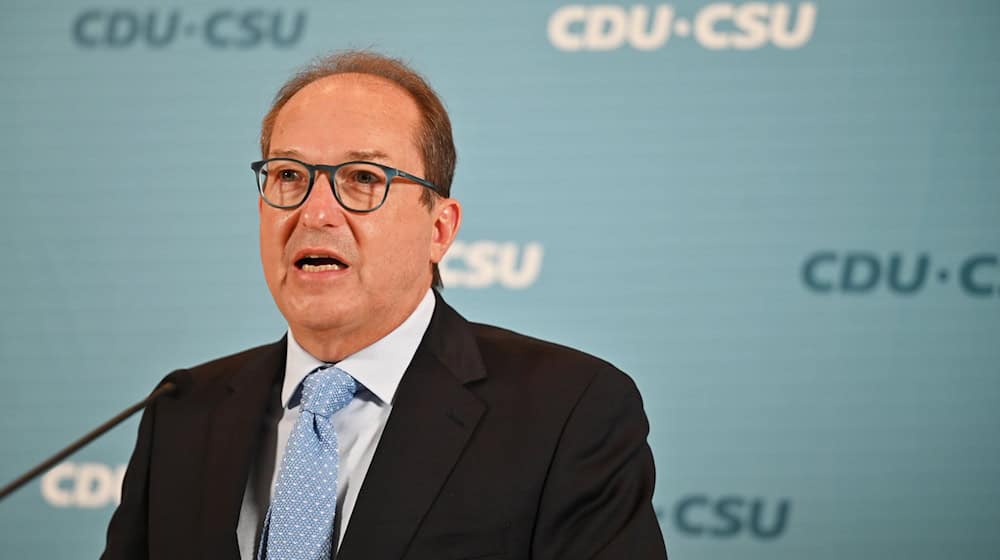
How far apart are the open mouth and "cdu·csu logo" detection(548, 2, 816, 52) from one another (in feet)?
4.59

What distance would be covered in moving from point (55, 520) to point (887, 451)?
81.5 inches

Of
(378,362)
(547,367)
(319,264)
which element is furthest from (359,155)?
(547,367)

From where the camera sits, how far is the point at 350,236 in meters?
1.52

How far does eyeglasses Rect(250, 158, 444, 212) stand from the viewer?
1.53 m

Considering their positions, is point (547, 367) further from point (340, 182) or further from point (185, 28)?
point (185, 28)

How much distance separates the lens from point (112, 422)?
137 cm

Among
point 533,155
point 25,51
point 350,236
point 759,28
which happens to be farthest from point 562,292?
point 25,51

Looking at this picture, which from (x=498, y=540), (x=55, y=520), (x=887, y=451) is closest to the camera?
(x=498, y=540)

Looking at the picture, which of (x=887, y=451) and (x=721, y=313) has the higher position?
(x=721, y=313)

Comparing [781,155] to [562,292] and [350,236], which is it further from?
[350,236]

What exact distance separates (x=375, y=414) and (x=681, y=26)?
5.02 ft

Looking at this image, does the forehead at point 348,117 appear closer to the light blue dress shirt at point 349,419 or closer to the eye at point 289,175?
the eye at point 289,175

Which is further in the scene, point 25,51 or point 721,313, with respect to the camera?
point 25,51

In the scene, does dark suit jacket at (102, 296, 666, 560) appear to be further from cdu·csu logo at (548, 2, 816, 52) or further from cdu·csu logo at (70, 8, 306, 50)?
cdu·csu logo at (70, 8, 306, 50)
